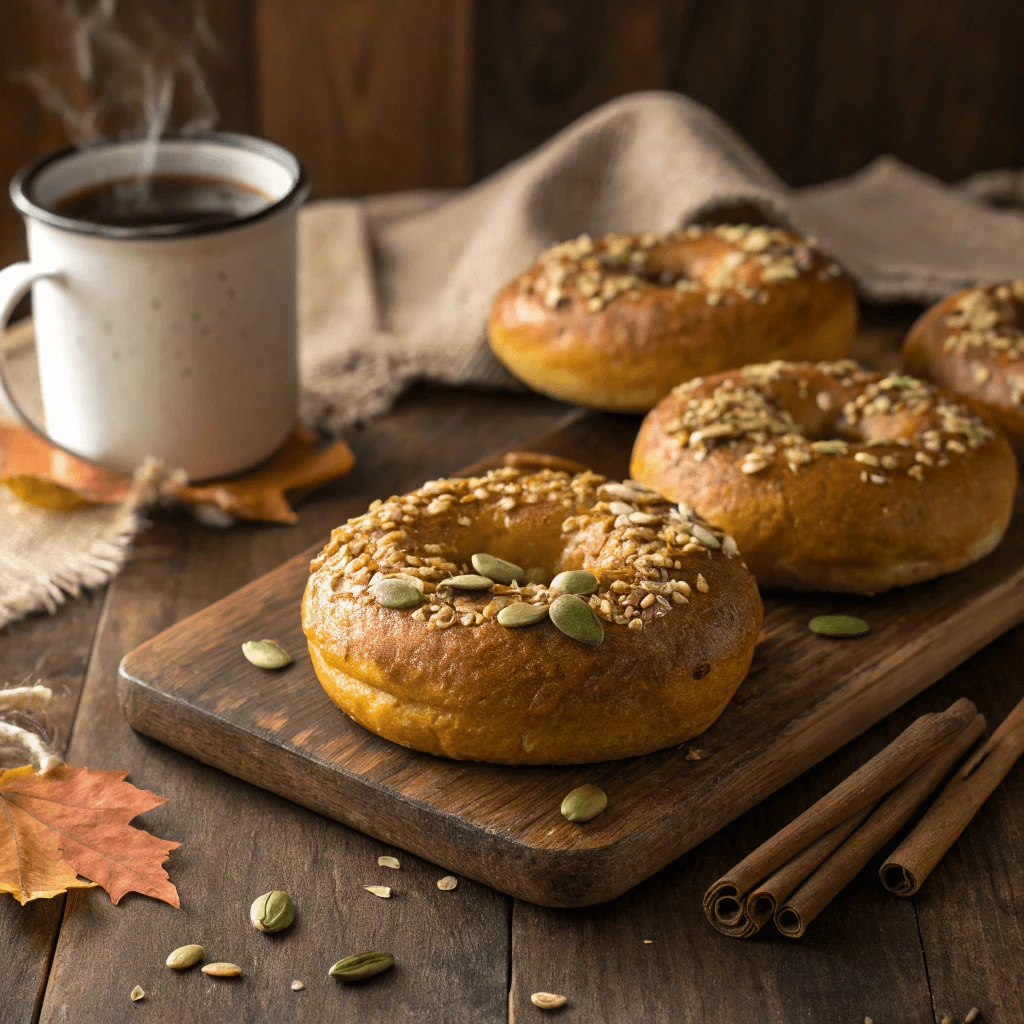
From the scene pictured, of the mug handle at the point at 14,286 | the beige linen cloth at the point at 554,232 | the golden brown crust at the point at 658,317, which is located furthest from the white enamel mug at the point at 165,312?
the golden brown crust at the point at 658,317

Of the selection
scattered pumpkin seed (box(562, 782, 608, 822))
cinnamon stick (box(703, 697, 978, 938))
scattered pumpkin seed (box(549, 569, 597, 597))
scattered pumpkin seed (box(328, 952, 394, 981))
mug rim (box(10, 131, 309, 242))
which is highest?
mug rim (box(10, 131, 309, 242))

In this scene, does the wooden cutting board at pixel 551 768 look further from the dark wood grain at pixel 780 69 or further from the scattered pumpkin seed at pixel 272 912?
the dark wood grain at pixel 780 69

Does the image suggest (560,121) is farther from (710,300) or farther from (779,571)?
(779,571)

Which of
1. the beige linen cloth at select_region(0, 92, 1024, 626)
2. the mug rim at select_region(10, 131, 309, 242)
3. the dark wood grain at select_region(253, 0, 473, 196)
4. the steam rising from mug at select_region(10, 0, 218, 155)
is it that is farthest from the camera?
the dark wood grain at select_region(253, 0, 473, 196)

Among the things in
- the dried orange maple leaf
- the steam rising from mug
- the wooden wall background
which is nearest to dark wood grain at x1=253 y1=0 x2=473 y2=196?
the wooden wall background

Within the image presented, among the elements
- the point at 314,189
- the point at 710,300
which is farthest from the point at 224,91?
the point at 710,300

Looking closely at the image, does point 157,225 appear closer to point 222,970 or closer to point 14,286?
point 14,286

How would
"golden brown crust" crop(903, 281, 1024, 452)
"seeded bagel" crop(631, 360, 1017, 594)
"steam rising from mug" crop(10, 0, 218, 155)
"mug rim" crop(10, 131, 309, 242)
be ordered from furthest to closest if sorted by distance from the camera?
"steam rising from mug" crop(10, 0, 218, 155), "golden brown crust" crop(903, 281, 1024, 452), "mug rim" crop(10, 131, 309, 242), "seeded bagel" crop(631, 360, 1017, 594)

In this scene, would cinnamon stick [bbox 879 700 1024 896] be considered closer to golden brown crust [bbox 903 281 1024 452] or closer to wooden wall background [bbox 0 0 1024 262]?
golden brown crust [bbox 903 281 1024 452]
